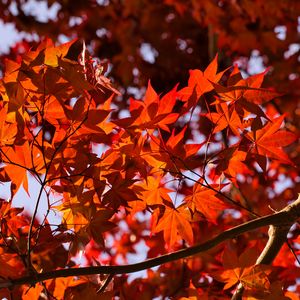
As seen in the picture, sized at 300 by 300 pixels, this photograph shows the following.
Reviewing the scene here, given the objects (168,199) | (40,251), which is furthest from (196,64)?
(168,199)

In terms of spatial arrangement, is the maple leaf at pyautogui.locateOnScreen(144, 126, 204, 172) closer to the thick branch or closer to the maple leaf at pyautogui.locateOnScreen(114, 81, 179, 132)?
the maple leaf at pyautogui.locateOnScreen(114, 81, 179, 132)

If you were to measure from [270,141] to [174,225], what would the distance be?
0.97 ft

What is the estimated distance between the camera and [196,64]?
4652 millimetres

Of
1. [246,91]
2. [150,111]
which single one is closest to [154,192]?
[150,111]

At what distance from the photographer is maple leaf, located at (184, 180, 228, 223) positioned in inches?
46.6

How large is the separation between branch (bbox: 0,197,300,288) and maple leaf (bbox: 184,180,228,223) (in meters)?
0.12

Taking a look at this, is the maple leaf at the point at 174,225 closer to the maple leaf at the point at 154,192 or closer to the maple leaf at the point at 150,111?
the maple leaf at the point at 154,192

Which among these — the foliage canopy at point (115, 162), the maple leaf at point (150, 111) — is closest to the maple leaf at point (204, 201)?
the foliage canopy at point (115, 162)

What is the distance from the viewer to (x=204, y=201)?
3.93 ft

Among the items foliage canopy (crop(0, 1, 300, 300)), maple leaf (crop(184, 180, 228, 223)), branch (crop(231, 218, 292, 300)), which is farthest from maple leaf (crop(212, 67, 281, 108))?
branch (crop(231, 218, 292, 300))

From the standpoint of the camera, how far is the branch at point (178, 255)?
0.94 metres

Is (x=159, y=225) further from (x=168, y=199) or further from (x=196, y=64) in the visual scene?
(x=196, y=64)

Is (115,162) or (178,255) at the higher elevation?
(115,162)

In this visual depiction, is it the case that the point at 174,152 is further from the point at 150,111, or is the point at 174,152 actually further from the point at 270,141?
the point at 270,141
